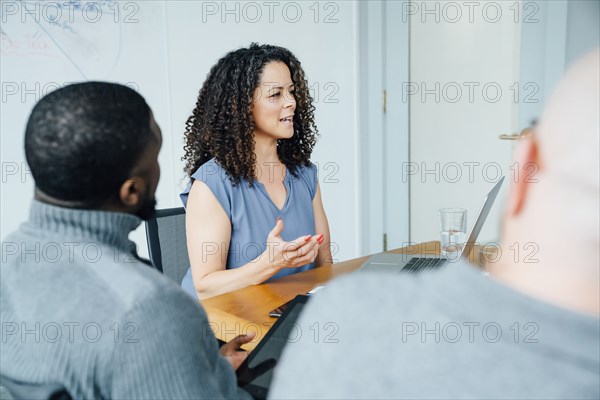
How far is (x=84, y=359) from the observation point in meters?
0.66

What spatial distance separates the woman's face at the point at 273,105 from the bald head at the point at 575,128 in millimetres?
1462

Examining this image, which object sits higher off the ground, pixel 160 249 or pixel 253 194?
pixel 253 194

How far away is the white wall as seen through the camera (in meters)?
2.55

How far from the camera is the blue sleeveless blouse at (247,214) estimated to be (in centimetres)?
169

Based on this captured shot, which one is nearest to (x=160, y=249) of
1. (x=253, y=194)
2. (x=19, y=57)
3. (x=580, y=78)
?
(x=253, y=194)

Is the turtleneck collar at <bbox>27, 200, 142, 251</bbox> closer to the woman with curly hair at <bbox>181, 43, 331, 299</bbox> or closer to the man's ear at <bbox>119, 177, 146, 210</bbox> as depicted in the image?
the man's ear at <bbox>119, 177, 146, 210</bbox>

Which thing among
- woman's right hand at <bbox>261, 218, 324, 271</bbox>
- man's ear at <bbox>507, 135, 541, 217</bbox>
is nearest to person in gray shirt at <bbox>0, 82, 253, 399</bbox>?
man's ear at <bbox>507, 135, 541, 217</bbox>

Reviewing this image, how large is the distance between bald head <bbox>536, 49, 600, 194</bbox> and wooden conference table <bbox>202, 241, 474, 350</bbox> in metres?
0.81

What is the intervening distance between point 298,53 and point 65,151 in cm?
268

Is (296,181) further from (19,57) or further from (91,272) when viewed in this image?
(19,57)

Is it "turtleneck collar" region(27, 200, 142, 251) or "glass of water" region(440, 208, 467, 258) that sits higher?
"turtleneck collar" region(27, 200, 142, 251)
